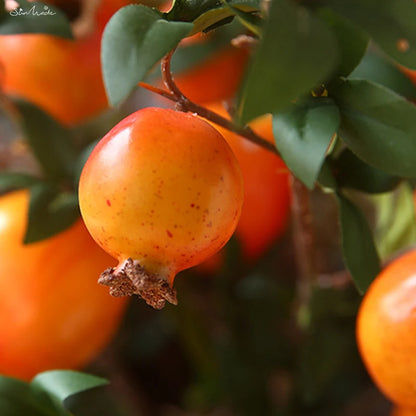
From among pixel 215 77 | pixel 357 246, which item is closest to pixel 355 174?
pixel 357 246

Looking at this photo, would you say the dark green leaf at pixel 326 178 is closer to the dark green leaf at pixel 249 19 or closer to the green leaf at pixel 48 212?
the dark green leaf at pixel 249 19

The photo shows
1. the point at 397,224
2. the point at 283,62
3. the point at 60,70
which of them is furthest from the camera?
the point at 60,70

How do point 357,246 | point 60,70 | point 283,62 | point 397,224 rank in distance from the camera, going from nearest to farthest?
point 283,62 → point 357,246 → point 397,224 → point 60,70

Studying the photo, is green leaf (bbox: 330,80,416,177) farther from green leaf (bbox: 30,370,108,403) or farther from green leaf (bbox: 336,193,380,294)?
green leaf (bbox: 30,370,108,403)

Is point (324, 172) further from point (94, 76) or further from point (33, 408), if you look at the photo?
point (94, 76)

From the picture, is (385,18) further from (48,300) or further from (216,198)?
(48,300)

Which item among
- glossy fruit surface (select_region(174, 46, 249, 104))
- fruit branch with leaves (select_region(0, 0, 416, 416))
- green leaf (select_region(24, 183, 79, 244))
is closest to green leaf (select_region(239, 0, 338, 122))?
fruit branch with leaves (select_region(0, 0, 416, 416))

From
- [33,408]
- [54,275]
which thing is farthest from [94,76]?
[33,408]
